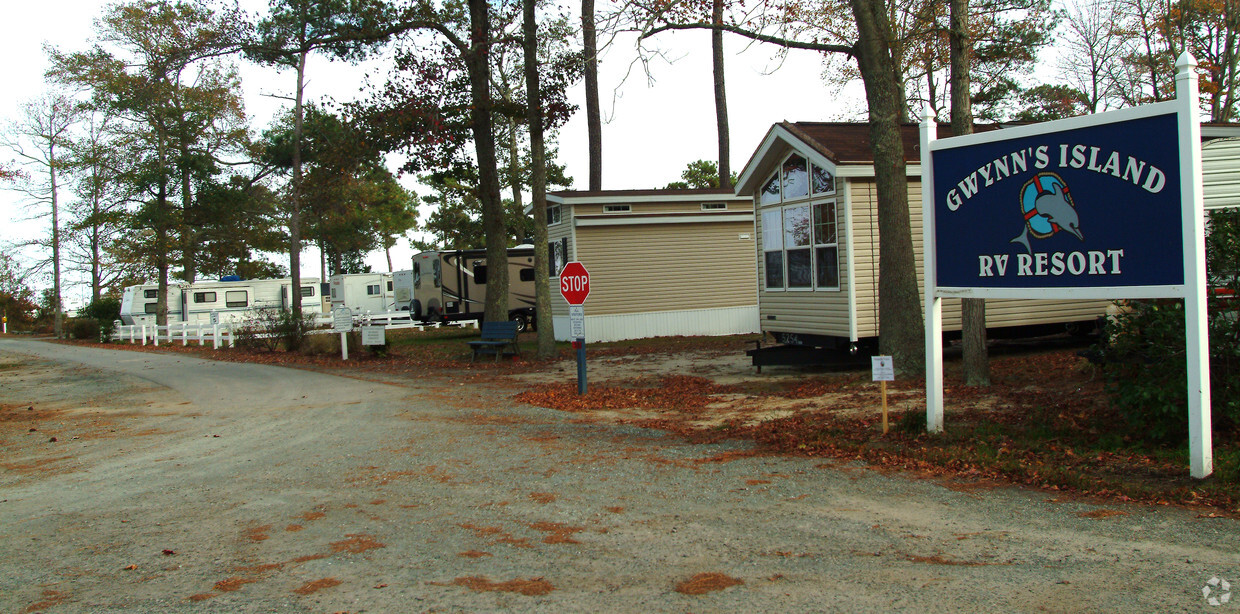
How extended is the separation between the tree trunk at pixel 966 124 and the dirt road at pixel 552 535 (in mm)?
3937

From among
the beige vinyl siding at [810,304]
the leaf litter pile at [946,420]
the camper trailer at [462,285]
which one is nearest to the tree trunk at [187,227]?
the camper trailer at [462,285]

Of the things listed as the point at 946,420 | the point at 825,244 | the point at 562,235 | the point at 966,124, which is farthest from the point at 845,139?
the point at 562,235

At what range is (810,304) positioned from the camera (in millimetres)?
14453

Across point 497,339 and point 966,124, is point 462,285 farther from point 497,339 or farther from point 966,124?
point 966,124

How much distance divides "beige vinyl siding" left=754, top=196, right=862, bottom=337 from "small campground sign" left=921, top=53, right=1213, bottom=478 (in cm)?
568

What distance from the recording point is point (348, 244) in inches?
2208

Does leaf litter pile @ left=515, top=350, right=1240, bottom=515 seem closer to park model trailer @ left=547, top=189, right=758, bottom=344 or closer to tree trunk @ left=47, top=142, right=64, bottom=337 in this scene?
park model trailer @ left=547, top=189, right=758, bottom=344

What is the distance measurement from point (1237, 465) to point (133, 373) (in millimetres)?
19931

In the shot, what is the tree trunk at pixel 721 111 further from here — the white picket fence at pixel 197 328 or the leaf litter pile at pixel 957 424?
the leaf litter pile at pixel 957 424

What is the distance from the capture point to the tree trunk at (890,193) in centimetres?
1146

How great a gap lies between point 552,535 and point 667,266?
18.3 metres

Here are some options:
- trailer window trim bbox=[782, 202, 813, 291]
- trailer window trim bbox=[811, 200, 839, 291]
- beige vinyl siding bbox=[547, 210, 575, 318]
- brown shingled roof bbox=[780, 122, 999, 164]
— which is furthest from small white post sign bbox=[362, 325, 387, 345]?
brown shingled roof bbox=[780, 122, 999, 164]

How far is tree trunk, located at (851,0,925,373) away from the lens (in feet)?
37.6

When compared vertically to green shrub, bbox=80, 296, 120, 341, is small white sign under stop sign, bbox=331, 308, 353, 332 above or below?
below
